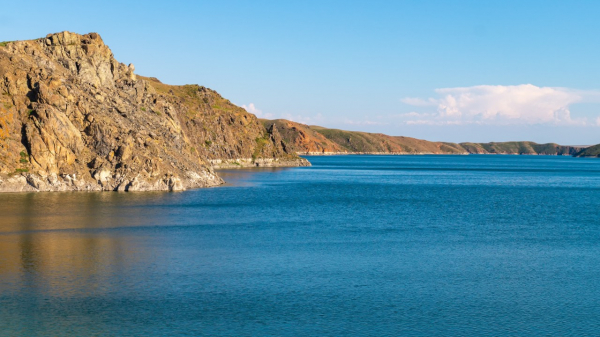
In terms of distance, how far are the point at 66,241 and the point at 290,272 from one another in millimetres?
20557

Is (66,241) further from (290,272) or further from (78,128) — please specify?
(78,128)

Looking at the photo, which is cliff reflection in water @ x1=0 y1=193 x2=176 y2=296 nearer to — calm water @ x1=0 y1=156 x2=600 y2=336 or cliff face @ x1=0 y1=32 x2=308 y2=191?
calm water @ x1=0 y1=156 x2=600 y2=336

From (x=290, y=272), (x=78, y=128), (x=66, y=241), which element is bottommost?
(x=290, y=272)

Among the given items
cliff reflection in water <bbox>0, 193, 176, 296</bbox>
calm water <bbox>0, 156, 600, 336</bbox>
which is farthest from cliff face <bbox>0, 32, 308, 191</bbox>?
calm water <bbox>0, 156, 600, 336</bbox>

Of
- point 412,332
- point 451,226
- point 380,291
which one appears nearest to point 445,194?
point 451,226

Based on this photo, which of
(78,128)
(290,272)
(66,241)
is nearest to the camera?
(290,272)

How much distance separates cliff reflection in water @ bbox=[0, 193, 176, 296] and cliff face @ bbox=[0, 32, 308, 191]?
719 centimetres

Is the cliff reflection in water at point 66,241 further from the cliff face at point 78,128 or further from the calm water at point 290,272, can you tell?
the cliff face at point 78,128

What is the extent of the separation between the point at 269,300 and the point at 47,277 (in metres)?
13.9

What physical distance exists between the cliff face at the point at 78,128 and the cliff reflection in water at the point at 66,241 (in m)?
7.19

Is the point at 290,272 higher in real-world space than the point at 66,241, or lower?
lower

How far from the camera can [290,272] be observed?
3575 centimetres

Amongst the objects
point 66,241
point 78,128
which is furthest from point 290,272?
point 78,128

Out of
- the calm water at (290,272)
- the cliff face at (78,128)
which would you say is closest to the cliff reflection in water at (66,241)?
the calm water at (290,272)
